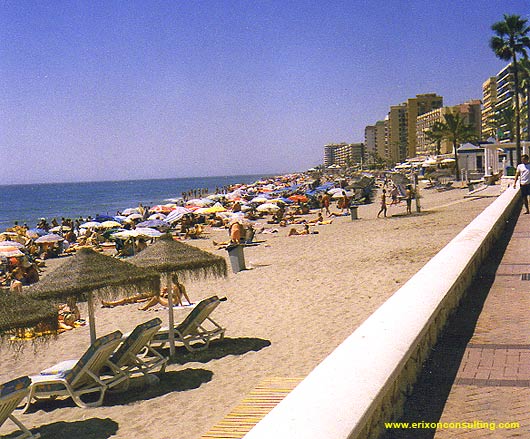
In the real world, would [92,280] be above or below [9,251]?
above

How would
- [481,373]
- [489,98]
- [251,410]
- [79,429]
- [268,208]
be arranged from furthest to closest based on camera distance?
1. [489,98]
2. [268,208]
3. [79,429]
4. [251,410]
5. [481,373]

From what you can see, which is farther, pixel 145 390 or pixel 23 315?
pixel 145 390

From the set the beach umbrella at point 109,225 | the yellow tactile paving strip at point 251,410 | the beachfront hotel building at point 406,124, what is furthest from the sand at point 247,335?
the beachfront hotel building at point 406,124

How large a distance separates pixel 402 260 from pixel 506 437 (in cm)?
1057

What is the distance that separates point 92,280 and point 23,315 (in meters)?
1.45

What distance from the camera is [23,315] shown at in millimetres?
5586

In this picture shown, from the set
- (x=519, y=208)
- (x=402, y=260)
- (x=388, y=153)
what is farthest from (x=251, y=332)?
(x=388, y=153)

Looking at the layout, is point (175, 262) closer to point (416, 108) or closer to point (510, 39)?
point (510, 39)

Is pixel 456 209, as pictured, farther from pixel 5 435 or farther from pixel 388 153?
pixel 388 153

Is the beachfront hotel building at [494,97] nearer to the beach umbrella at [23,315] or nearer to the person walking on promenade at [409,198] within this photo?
the person walking on promenade at [409,198]

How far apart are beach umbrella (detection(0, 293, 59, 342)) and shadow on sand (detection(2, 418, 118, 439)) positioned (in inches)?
40.2

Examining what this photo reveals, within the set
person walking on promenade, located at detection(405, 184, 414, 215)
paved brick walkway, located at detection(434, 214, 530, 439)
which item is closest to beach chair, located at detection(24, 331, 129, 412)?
paved brick walkway, located at detection(434, 214, 530, 439)

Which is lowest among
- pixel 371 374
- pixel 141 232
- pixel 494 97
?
pixel 141 232

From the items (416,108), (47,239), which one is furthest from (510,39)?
(416,108)
